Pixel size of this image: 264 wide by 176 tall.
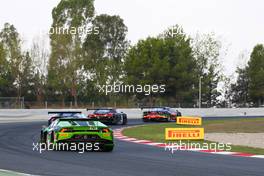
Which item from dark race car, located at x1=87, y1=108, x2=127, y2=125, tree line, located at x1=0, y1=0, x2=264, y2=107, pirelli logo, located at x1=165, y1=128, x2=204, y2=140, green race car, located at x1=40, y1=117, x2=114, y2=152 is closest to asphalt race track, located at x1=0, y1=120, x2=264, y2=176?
green race car, located at x1=40, y1=117, x2=114, y2=152

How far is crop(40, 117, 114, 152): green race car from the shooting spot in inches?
650

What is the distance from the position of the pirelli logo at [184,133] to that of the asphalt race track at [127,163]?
3.07m

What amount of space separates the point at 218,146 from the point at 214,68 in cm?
7478

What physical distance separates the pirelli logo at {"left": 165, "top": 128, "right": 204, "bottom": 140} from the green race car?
354 centimetres

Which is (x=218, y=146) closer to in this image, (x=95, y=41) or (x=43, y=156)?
(x=43, y=156)

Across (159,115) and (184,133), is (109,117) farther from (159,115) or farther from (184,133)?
(184,133)

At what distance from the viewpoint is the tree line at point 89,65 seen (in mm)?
74438

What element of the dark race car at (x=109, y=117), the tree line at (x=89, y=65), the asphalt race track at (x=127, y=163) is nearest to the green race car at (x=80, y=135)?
the asphalt race track at (x=127, y=163)

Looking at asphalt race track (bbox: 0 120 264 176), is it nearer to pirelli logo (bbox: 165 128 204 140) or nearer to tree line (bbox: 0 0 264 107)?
pirelli logo (bbox: 165 128 204 140)

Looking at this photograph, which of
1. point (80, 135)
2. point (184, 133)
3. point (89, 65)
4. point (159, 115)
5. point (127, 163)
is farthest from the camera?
point (89, 65)

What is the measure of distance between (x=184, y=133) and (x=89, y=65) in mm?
60716

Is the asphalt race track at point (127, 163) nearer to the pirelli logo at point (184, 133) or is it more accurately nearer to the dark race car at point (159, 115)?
the pirelli logo at point (184, 133)

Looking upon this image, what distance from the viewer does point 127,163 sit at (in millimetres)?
13250

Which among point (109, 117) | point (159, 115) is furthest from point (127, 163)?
point (159, 115)
